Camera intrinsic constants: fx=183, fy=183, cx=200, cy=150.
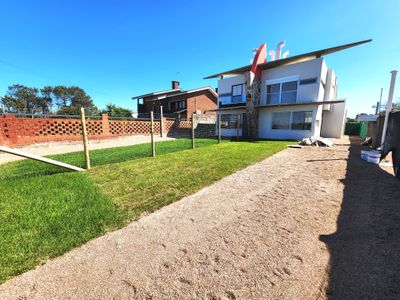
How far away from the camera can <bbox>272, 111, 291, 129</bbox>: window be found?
1482 cm

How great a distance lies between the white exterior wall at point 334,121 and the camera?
665 inches

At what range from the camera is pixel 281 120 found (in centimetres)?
1517

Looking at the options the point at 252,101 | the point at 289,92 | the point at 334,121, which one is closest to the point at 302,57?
the point at 289,92

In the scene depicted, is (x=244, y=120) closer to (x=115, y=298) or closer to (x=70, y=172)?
(x=70, y=172)

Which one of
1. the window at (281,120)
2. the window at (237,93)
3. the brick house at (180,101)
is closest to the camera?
the window at (281,120)

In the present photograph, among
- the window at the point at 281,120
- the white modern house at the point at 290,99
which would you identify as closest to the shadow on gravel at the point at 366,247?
the white modern house at the point at 290,99

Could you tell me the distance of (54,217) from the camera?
107 inches

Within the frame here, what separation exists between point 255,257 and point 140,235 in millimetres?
1439

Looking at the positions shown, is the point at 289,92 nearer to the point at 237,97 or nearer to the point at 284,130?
the point at 284,130

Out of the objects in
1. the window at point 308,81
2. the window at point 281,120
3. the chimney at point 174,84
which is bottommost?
the window at point 281,120

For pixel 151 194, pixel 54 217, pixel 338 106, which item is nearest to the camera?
pixel 54 217

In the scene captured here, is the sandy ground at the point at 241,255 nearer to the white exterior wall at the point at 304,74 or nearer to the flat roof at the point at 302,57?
the white exterior wall at the point at 304,74

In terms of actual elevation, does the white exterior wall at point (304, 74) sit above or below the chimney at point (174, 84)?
below

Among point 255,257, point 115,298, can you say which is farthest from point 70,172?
point 255,257
